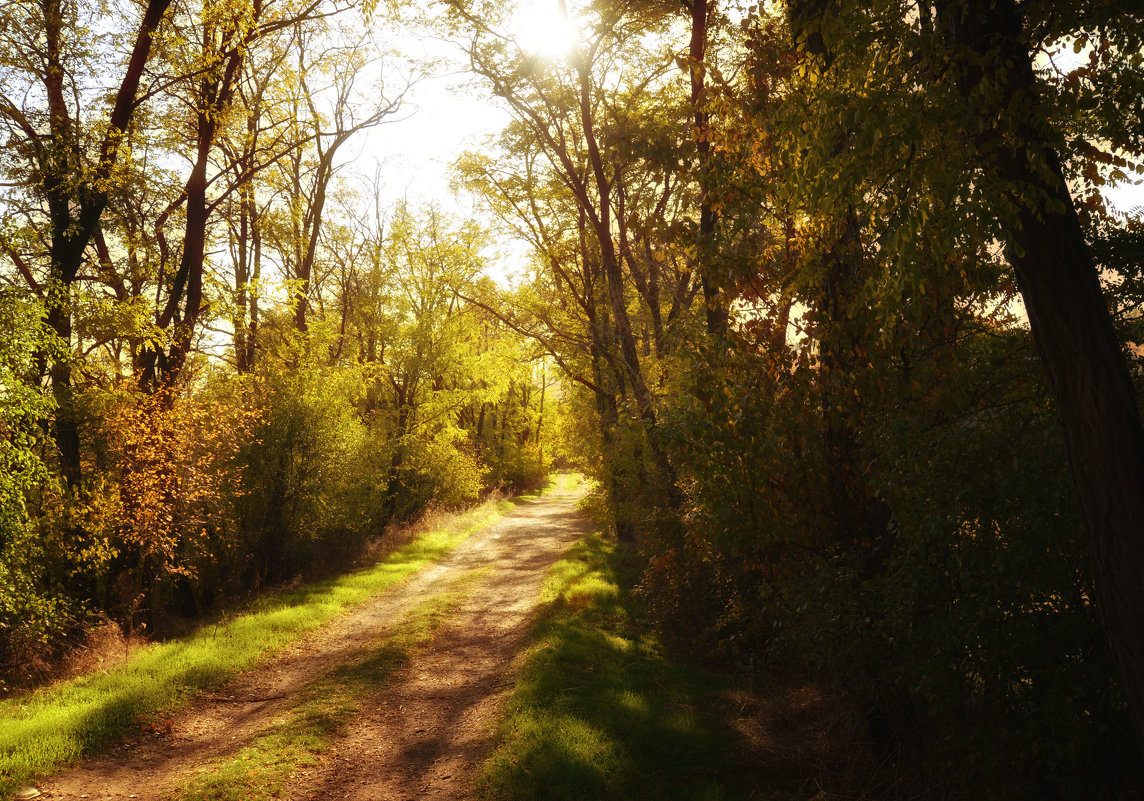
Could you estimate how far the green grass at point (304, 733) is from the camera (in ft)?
19.5

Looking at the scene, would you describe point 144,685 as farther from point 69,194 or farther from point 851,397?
point 851,397

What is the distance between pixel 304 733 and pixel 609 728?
11.2ft

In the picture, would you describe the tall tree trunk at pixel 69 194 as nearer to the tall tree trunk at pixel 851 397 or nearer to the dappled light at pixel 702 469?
the dappled light at pixel 702 469

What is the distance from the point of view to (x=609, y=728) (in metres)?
7.12

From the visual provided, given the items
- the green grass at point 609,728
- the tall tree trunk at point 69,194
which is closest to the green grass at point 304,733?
the green grass at point 609,728

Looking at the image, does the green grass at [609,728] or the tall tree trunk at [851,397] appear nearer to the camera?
the green grass at [609,728]

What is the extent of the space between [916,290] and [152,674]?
10148mm

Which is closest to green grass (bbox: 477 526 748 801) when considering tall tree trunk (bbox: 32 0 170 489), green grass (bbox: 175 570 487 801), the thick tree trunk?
green grass (bbox: 175 570 487 801)

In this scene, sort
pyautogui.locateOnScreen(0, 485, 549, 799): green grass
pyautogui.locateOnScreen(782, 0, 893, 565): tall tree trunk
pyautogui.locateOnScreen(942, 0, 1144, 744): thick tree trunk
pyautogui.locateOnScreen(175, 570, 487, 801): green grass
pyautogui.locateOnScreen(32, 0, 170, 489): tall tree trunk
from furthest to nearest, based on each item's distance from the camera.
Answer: pyautogui.locateOnScreen(32, 0, 170, 489): tall tree trunk, pyautogui.locateOnScreen(0, 485, 549, 799): green grass, pyautogui.locateOnScreen(782, 0, 893, 565): tall tree trunk, pyautogui.locateOnScreen(175, 570, 487, 801): green grass, pyautogui.locateOnScreen(942, 0, 1144, 744): thick tree trunk

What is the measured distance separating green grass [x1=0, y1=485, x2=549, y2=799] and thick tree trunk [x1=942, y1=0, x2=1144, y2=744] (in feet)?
28.9

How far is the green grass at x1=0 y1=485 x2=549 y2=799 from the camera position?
654 centimetres

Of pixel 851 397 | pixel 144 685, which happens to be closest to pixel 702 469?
pixel 851 397

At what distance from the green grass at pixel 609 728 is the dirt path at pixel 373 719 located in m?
0.44

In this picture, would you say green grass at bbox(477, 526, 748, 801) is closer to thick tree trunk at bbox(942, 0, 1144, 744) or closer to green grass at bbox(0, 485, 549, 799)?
thick tree trunk at bbox(942, 0, 1144, 744)
